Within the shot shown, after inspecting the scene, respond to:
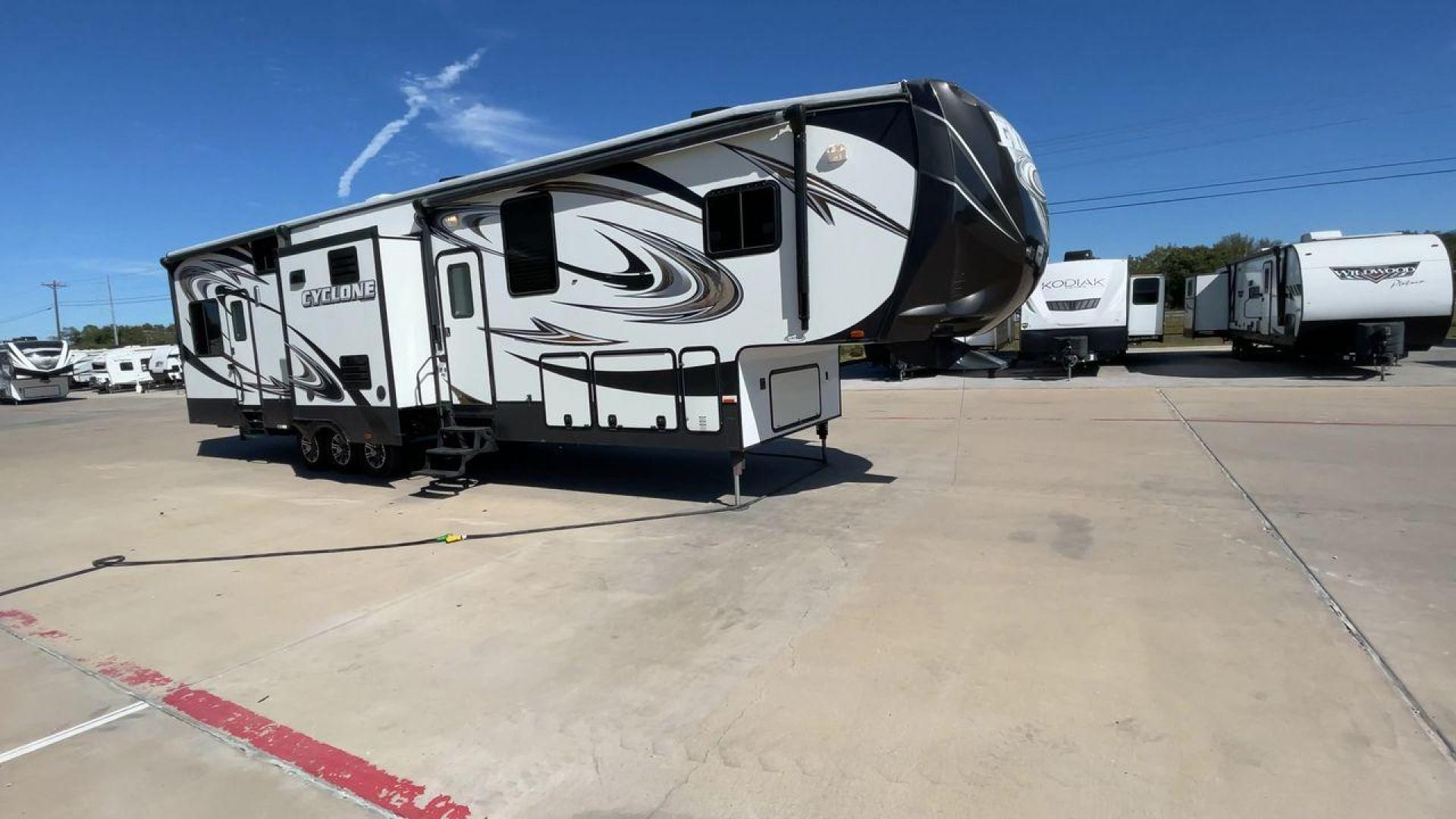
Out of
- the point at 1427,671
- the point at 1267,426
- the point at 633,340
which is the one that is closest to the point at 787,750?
the point at 1427,671

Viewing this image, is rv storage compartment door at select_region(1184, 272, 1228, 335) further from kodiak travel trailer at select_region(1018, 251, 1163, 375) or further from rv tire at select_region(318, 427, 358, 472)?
rv tire at select_region(318, 427, 358, 472)

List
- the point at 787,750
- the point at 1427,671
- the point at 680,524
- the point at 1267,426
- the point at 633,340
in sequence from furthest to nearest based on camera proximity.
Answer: the point at 1267,426 < the point at 633,340 < the point at 680,524 < the point at 1427,671 < the point at 787,750

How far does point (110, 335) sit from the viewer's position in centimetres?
8706

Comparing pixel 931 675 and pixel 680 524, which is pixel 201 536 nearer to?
pixel 680 524

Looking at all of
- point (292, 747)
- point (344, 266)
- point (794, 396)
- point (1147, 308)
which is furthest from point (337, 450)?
point (1147, 308)

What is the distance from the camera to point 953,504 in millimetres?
6594

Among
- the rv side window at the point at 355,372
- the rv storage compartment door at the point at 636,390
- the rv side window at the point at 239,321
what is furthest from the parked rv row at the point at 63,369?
the rv storage compartment door at the point at 636,390

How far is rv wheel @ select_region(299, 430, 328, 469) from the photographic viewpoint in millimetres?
9540

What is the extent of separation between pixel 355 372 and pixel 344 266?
1213 millimetres

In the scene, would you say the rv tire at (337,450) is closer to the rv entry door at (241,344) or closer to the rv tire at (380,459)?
the rv tire at (380,459)

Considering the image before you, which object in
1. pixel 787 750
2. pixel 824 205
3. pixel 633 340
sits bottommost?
pixel 787 750

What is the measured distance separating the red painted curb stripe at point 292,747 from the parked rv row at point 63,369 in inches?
1189

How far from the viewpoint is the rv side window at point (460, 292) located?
791cm

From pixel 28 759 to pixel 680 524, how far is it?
417 centimetres
